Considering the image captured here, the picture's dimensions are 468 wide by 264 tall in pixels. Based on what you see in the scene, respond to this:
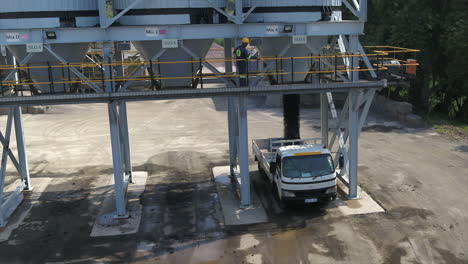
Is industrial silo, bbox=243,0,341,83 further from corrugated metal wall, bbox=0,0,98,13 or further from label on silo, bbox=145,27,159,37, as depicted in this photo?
corrugated metal wall, bbox=0,0,98,13

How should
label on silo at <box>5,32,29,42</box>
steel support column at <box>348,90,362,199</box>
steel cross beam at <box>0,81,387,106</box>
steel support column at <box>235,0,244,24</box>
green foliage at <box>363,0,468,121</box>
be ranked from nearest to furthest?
label on silo at <box>5,32,29,42</box>
steel cross beam at <box>0,81,387,106</box>
steel support column at <box>235,0,244,24</box>
steel support column at <box>348,90,362,199</box>
green foliage at <box>363,0,468,121</box>

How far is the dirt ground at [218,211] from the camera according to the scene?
42.3 ft

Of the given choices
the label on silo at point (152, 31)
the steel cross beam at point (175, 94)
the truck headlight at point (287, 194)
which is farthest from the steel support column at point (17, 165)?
the truck headlight at point (287, 194)

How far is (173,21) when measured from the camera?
14.5m

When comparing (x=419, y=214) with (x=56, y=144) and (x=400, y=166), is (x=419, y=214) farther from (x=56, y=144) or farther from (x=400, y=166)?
(x=56, y=144)

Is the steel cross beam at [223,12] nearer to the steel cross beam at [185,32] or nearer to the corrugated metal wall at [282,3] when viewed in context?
the steel cross beam at [185,32]

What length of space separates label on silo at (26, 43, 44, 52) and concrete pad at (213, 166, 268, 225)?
7409 millimetres

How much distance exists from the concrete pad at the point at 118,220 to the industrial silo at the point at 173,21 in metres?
4.33

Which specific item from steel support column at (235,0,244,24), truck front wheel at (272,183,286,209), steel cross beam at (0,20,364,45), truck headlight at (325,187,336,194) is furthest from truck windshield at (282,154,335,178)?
steel support column at (235,0,244,24)

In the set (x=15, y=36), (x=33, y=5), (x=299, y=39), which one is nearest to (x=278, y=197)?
(x=299, y=39)

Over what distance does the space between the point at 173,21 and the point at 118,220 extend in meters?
6.44

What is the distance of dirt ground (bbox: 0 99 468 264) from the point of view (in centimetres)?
1288

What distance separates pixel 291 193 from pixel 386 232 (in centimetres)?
298

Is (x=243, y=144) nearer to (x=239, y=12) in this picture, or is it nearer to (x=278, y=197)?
(x=278, y=197)
